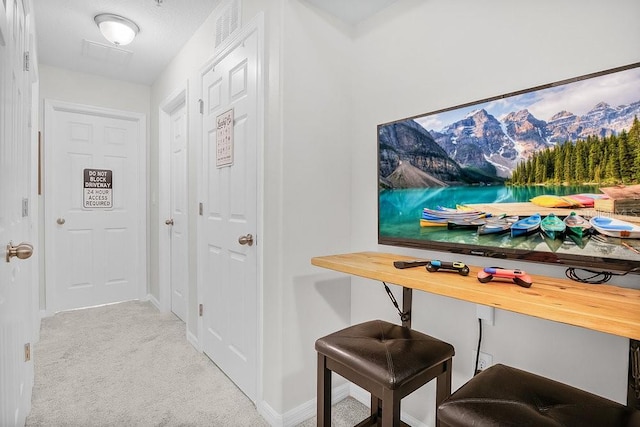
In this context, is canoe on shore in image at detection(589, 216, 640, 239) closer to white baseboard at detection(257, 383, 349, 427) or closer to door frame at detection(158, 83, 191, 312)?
white baseboard at detection(257, 383, 349, 427)

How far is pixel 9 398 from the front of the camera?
1.18m

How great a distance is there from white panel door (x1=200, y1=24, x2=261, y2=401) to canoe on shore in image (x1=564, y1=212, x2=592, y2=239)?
1425mm

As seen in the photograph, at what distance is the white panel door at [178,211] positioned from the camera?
3154mm

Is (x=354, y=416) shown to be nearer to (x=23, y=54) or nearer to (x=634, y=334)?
(x=634, y=334)

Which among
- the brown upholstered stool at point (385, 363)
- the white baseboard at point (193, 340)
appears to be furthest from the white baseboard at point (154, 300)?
the brown upholstered stool at point (385, 363)

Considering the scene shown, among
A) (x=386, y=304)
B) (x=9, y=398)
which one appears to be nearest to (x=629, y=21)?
(x=386, y=304)

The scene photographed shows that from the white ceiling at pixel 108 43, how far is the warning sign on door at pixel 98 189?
3.43 ft

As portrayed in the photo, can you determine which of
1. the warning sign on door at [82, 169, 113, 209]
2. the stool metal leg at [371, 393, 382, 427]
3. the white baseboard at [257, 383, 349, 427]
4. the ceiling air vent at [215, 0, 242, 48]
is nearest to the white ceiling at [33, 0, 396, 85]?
the ceiling air vent at [215, 0, 242, 48]

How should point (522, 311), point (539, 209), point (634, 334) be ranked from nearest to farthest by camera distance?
point (634, 334) < point (522, 311) < point (539, 209)

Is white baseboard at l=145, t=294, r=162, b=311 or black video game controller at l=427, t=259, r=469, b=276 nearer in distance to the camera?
black video game controller at l=427, t=259, r=469, b=276

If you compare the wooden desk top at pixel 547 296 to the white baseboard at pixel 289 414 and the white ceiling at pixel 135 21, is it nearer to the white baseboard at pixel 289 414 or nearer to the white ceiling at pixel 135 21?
the white baseboard at pixel 289 414

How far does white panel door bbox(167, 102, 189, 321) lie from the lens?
10.3 feet

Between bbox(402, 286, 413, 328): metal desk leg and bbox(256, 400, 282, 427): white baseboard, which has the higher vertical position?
bbox(402, 286, 413, 328): metal desk leg

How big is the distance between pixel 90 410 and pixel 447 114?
7.94 ft
